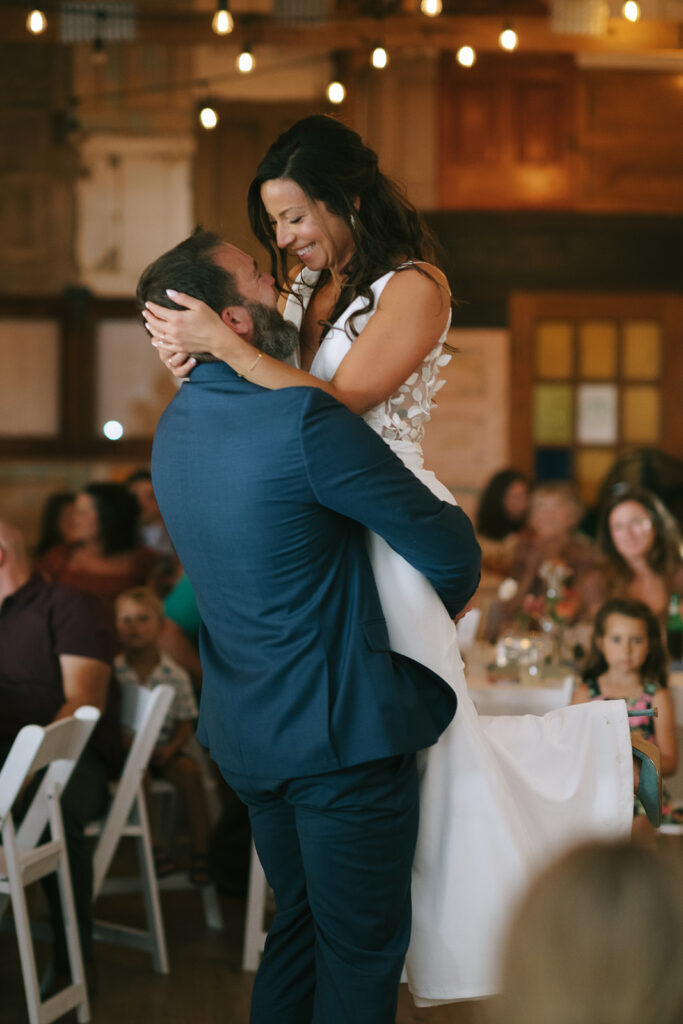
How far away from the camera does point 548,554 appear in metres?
6.14

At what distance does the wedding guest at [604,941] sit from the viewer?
0.95 metres

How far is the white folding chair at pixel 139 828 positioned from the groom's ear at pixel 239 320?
198 centimetres

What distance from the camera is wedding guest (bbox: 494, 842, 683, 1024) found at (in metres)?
0.95

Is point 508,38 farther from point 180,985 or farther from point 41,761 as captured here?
point 180,985

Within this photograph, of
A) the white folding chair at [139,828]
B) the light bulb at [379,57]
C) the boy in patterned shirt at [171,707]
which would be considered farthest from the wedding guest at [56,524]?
the white folding chair at [139,828]

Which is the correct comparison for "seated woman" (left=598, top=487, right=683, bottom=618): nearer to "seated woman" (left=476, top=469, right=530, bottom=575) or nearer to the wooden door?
"seated woman" (left=476, top=469, right=530, bottom=575)

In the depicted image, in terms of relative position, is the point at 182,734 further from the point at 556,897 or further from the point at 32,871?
the point at 556,897

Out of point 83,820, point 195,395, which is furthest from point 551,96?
point 195,395

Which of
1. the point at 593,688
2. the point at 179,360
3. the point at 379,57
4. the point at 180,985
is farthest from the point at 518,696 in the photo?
the point at 379,57

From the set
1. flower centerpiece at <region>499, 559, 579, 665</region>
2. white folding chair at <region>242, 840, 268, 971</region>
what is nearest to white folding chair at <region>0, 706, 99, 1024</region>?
white folding chair at <region>242, 840, 268, 971</region>

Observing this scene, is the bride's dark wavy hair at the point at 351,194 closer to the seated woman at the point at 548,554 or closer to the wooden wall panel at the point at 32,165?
the seated woman at the point at 548,554

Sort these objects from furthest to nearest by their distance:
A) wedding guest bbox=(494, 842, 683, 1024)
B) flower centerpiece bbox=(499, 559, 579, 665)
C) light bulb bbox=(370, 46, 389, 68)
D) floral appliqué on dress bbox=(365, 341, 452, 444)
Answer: light bulb bbox=(370, 46, 389, 68)
flower centerpiece bbox=(499, 559, 579, 665)
floral appliqué on dress bbox=(365, 341, 452, 444)
wedding guest bbox=(494, 842, 683, 1024)

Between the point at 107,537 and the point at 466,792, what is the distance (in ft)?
12.8

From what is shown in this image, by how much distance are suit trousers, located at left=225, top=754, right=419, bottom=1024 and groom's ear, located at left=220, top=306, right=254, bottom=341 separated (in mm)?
717
